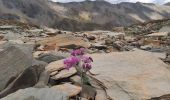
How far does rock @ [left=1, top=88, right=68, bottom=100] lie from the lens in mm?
7469

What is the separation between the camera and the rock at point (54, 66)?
1038 centimetres

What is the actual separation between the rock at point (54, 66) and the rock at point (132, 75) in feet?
2.65

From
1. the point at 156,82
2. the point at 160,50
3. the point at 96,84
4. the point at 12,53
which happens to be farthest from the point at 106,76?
the point at 160,50

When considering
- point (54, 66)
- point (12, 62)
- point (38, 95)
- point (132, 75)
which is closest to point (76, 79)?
point (54, 66)

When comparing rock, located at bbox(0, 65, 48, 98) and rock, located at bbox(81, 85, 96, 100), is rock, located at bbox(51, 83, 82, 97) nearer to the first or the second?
rock, located at bbox(81, 85, 96, 100)

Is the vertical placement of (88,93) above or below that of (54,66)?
below

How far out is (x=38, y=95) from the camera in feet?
25.0

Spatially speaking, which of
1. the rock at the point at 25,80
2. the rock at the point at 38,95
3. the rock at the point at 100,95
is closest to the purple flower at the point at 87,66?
the rock at the point at 100,95

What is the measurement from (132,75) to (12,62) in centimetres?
272

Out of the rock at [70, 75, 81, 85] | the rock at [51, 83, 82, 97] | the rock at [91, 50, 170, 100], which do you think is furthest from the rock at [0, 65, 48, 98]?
the rock at [91, 50, 170, 100]

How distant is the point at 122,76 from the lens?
978 cm

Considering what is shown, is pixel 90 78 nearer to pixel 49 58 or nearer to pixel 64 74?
pixel 64 74

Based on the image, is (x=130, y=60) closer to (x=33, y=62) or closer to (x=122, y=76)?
(x=122, y=76)

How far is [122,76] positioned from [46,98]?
2.62 meters
